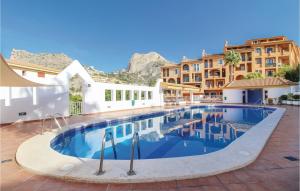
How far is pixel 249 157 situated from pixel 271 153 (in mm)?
967

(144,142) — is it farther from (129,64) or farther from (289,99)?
(129,64)

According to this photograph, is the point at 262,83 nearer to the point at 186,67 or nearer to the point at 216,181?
the point at 186,67

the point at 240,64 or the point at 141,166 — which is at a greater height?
the point at 240,64

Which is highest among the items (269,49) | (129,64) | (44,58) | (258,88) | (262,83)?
(129,64)

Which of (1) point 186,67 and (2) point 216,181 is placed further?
(1) point 186,67

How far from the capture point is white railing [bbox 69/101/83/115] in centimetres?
1397

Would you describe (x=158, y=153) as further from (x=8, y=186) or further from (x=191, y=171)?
(x=8, y=186)

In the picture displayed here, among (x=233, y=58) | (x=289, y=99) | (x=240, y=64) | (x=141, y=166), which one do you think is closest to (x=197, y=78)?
(x=240, y=64)

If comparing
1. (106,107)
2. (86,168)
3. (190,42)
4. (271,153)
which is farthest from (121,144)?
(190,42)

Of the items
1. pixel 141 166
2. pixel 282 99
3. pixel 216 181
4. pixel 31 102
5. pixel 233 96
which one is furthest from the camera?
pixel 233 96

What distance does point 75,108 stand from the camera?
14320 millimetres

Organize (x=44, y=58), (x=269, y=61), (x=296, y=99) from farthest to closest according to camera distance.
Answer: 1. (x=44, y=58)
2. (x=269, y=61)
3. (x=296, y=99)

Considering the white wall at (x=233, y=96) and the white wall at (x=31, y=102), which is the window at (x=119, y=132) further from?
the white wall at (x=233, y=96)

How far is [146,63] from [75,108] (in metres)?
116
